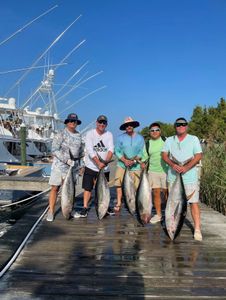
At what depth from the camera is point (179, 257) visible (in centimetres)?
479

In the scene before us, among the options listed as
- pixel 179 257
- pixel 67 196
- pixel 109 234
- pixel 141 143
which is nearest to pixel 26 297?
pixel 179 257

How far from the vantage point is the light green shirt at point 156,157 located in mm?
6922

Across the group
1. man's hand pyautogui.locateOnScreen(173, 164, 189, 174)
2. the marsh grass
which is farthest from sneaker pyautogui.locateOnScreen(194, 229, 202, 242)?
the marsh grass

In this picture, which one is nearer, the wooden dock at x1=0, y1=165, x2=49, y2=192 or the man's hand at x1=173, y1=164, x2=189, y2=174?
the man's hand at x1=173, y1=164, x2=189, y2=174

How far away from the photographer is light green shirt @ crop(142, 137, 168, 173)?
273 inches

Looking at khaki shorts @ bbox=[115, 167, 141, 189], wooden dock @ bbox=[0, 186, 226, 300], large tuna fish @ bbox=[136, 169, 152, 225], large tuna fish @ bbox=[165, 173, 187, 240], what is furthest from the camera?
khaki shorts @ bbox=[115, 167, 141, 189]

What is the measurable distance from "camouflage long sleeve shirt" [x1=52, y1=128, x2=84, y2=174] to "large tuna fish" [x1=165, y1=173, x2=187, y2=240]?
6.16 ft

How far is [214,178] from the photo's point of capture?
31.2ft

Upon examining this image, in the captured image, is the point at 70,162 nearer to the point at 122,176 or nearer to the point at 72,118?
the point at 72,118

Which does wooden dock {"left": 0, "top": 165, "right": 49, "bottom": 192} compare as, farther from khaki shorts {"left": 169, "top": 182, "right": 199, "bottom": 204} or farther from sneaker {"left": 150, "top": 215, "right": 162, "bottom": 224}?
khaki shorts {"left": 169, "top": 182, "right": 199, "bottom": 204}

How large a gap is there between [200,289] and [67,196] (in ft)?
10.1

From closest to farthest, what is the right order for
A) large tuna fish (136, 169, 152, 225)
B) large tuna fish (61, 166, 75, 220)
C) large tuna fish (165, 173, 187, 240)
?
large tuna fish (165, 173, 187, 240) → large tuna fish (136, 169, 152, 225) → large tuna fish (61, 166, 75, 220)

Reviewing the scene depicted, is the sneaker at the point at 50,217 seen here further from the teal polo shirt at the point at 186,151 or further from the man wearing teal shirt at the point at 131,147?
the teal polo shirt at the point at 186,151

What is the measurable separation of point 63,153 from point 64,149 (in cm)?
7
